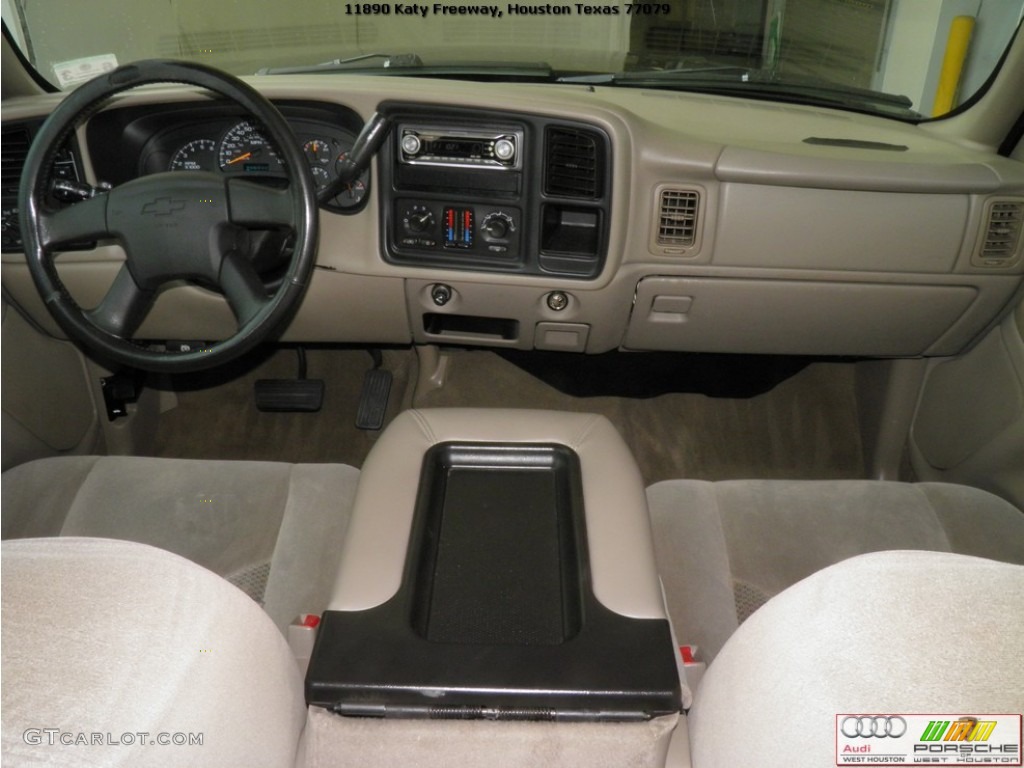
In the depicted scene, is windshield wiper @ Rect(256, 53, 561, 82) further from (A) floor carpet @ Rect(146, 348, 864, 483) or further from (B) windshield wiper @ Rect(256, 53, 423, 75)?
(A) floor carpet @ Rect(146, 348, 864, 483)

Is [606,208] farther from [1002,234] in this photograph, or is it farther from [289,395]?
[289,395]

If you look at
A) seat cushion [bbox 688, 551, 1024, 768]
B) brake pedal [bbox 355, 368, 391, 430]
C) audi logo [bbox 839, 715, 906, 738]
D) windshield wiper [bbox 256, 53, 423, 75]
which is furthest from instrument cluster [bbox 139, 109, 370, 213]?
audi logo [bbox 839, 715, 906, 738]

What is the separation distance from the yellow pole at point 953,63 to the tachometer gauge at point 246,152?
5.39 feet

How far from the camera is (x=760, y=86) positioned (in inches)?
83.0

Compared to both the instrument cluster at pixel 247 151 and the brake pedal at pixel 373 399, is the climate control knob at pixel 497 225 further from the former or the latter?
the brake pedal at pixel 373 399

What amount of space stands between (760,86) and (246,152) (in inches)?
49.9

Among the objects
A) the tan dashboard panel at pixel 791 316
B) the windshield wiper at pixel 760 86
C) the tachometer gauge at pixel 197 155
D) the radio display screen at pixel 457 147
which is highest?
the windshield wiper at pixel 760 86

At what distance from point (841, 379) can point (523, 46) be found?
1.38 meters

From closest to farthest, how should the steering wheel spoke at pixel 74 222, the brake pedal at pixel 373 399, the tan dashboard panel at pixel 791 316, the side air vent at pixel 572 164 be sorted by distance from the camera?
the steering wheel spoke at pixel 74 222
the side air vent at pixel 572 164
the tan dashboard panel at pixel 791 316
the brake pedal at pixel 373 399

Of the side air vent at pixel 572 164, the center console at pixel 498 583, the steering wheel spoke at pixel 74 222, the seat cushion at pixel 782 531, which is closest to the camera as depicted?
the center console at pixel 498 583

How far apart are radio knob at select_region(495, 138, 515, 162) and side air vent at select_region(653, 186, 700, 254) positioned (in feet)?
1.12

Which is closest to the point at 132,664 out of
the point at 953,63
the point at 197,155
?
the point at 197,155

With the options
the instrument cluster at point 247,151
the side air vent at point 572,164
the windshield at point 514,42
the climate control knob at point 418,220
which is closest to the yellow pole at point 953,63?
the windshield at point 514,42

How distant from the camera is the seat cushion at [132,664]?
26.6 inches
